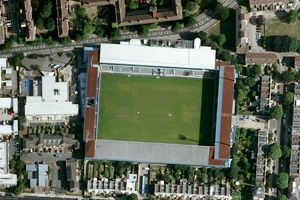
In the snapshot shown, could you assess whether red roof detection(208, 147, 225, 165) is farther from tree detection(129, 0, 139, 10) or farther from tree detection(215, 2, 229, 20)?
tree detection(129, 0, 139, 10)

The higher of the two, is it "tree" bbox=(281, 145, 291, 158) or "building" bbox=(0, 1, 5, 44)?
"building" bbox=(0, 1, 5, 44)

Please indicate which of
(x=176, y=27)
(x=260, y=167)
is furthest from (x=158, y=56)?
(x=260, y=167)

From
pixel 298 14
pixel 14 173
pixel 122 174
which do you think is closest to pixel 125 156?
pixel 122 174

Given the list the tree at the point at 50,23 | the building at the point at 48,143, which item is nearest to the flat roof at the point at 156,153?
the building at the point at 48,143

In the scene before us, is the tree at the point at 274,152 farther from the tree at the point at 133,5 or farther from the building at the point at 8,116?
the building at the point at 8,116

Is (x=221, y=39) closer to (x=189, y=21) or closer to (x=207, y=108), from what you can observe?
(x=189, y=21)

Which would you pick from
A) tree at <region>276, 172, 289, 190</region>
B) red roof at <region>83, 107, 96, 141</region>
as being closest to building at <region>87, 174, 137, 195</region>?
red roof at <region>83, 107, 96, 141</region>
